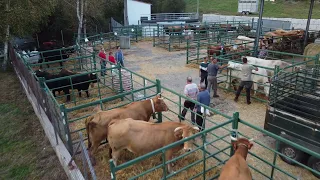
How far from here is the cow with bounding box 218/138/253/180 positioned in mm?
3898

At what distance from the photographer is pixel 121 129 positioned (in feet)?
17.1

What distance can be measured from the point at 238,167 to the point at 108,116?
10.1 ft

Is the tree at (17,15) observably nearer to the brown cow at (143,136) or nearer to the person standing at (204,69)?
the person standing at (204,69)

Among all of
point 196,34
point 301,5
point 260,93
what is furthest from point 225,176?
point 301,5

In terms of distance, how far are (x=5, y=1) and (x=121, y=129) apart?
1334 cm

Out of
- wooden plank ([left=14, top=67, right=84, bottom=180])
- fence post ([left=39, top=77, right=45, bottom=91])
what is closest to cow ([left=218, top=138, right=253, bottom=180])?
wooden plank ([left=14, top=67, right=84, bottom=180])

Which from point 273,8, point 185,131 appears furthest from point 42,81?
point 273,8

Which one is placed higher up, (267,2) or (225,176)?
(267,2)

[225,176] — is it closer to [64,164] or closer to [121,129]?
[121,129]

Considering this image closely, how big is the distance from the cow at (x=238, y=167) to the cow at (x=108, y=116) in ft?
8.23

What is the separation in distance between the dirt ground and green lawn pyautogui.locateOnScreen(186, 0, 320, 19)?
27705 millimetres

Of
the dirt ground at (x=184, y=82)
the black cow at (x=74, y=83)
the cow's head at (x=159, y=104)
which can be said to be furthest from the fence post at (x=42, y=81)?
the dirt ground at (x=184, y=82)

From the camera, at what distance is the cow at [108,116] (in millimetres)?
5750

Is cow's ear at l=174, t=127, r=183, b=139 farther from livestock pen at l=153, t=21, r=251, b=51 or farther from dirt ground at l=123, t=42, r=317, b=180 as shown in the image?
livestock pen at l=153, t=21, r=251, b=51
